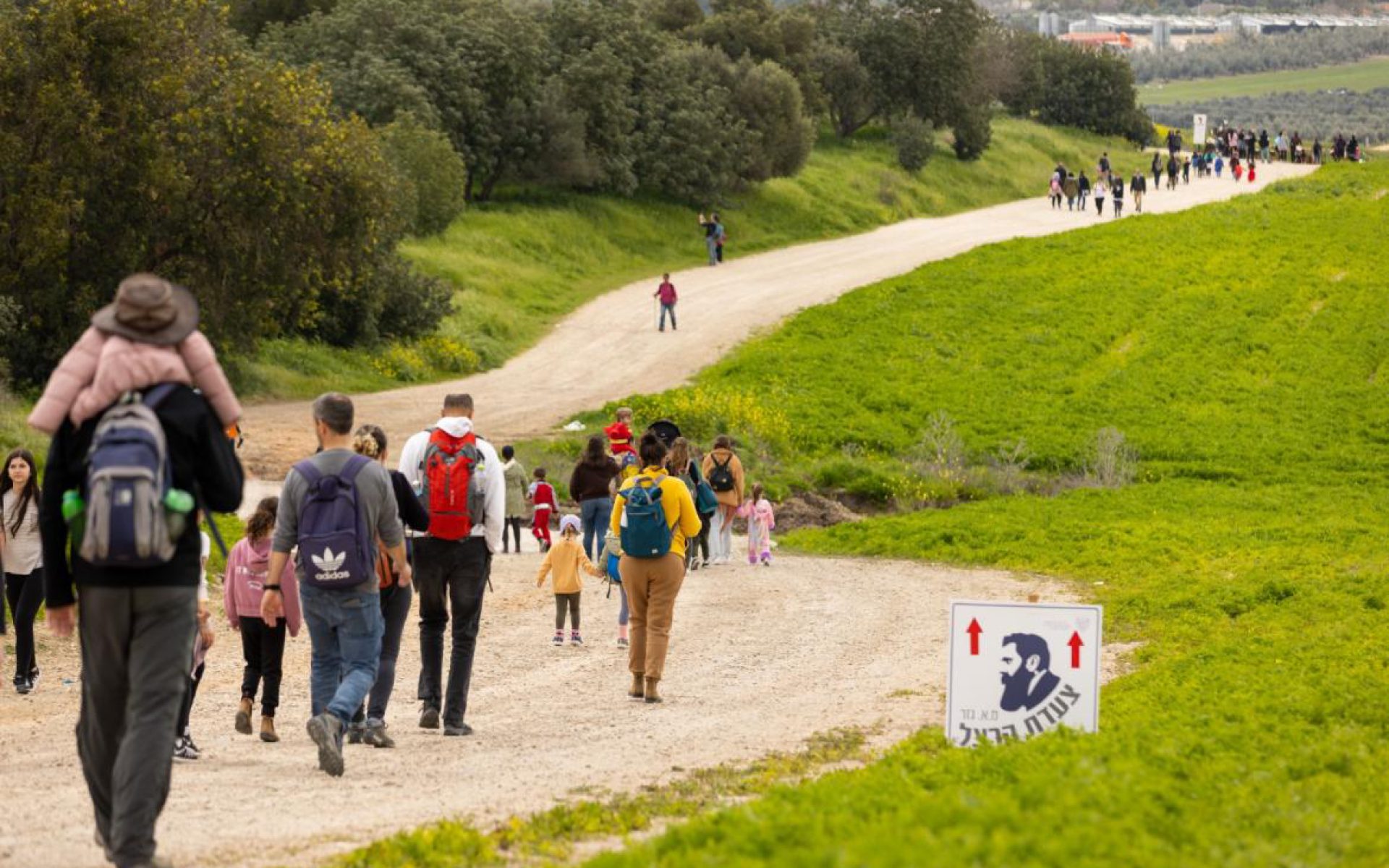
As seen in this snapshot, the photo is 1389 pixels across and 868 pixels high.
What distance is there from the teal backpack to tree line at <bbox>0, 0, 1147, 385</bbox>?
77.0ft

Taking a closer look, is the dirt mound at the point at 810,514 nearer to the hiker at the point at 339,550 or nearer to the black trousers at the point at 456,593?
the black trousers at the point at 456,593

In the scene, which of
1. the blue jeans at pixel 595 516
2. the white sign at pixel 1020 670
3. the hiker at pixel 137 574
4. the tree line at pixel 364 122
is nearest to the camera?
the hiker at pixel 137 574

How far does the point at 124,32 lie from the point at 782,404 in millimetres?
15528

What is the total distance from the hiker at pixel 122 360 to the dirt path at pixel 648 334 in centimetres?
2519

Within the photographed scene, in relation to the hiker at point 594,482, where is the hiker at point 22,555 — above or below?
above

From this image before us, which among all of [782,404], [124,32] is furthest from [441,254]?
[124,32]

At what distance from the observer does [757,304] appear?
5606 centimetres

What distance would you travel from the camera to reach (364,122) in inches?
1774

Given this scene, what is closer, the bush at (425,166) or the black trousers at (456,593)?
the black trousers at (456,593)

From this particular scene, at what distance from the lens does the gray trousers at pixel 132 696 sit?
28.4 ft

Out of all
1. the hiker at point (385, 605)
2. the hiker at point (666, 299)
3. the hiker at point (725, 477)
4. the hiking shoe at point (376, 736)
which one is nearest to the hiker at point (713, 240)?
the hiker at point (666, 299)

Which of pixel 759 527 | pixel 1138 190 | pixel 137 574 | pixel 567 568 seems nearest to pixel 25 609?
pixel 567 568

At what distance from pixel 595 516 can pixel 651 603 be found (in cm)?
723

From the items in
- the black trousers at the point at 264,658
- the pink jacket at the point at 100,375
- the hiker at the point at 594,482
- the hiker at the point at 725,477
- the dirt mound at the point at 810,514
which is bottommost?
the dirt mound at the point at 810,514
